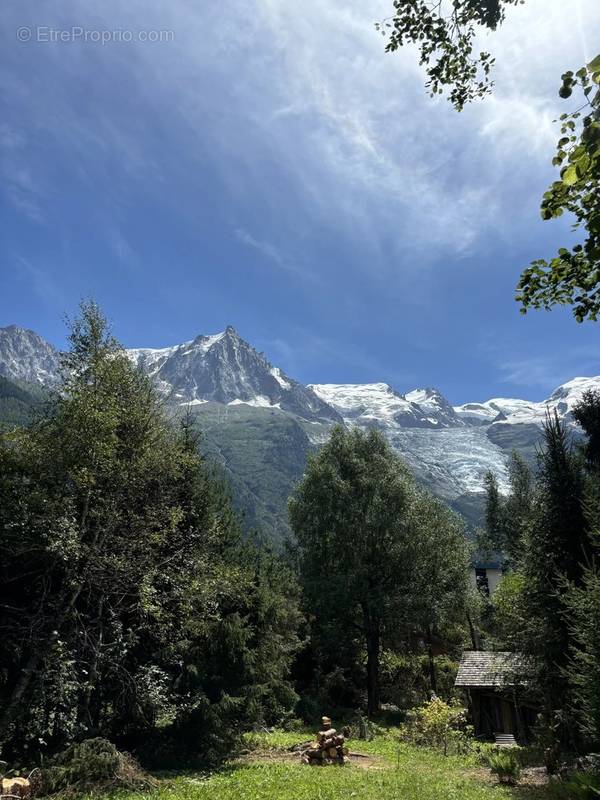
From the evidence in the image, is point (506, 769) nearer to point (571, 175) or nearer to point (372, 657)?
point (571, 175)

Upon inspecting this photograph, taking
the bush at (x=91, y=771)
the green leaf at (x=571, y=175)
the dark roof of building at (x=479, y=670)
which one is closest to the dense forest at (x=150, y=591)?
the bush at (x=91, y=771)

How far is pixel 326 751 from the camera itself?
1783cm

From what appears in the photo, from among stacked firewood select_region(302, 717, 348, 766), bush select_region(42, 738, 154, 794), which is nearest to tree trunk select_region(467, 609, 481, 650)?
stacked firewood select_region(302, 717, 348, 766)

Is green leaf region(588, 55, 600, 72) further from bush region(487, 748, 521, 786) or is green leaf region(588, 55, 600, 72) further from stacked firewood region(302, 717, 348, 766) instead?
stacked firewood region(302, 717, 348, 766)

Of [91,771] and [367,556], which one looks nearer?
[91,771]

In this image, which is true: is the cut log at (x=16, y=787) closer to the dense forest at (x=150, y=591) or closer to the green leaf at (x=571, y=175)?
the dense forest at (x=150, y=591)

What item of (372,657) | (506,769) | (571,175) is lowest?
(506,769)

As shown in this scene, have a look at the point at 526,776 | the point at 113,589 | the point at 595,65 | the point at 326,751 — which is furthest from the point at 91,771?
the point at 595,65

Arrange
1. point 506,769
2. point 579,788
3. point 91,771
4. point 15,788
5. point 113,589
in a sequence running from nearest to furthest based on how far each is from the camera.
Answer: point 579,788, point 15,788, point 91,771, point 506,769, point 113,589

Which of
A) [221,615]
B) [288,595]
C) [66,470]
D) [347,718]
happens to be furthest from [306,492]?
[66,470]

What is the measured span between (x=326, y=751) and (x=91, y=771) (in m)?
8.81

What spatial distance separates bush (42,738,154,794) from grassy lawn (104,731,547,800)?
0.74 metres

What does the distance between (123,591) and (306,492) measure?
2101 centimetres

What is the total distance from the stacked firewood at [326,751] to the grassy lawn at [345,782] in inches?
21.6
